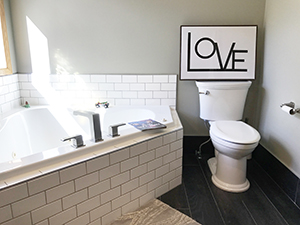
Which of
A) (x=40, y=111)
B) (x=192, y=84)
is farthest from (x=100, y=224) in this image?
(x=192, y=84)

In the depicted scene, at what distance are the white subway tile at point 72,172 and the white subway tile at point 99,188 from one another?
5.4 inches

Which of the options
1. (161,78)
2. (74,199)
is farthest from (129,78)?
(74,199)

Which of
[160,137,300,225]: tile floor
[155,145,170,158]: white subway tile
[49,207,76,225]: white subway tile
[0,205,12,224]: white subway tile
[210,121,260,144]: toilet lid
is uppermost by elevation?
[210,121,260,144]: toilet lid

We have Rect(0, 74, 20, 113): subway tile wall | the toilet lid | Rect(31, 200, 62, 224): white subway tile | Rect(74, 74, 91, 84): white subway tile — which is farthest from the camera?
Rect(74, 74, 91, 84): white subway tile

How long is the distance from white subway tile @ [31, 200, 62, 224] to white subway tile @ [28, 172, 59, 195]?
4.5 inches

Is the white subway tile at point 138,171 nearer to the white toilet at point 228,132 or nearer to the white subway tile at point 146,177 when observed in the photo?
the white subway tile at point 146,177

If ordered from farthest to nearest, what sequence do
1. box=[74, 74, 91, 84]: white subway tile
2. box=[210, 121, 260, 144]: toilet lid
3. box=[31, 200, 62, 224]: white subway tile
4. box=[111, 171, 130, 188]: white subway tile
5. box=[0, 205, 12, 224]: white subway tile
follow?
box=[74, 74, 91, 84]: white subway tile < box=[210, 121, 260, 144]: toilet lid < box=[111, 171, 130, 188]: white subway tile < box=[31, 200, 62, 224]: white subway tile < box=[0, 205, 12, 224]: white subway tile

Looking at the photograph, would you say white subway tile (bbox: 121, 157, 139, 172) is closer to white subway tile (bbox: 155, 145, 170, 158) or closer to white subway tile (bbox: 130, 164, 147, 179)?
white subway tile (bbox: 130, 164, 147, 179)

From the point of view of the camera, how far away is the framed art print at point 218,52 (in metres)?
2.71

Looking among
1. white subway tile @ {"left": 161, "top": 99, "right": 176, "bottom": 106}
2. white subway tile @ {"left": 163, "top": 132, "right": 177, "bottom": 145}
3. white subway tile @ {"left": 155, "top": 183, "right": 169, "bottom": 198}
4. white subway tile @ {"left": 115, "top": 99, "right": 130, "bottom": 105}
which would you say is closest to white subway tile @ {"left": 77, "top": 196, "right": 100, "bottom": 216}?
white subway tile @ {"left": 155, "top": 183, "right": 169, "bottom": 198}

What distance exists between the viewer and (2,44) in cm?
261

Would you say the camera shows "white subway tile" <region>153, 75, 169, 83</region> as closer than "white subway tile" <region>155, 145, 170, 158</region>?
No

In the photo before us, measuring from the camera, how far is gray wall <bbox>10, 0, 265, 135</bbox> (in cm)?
271

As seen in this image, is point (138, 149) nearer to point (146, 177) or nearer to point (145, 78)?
point (146, 177)
